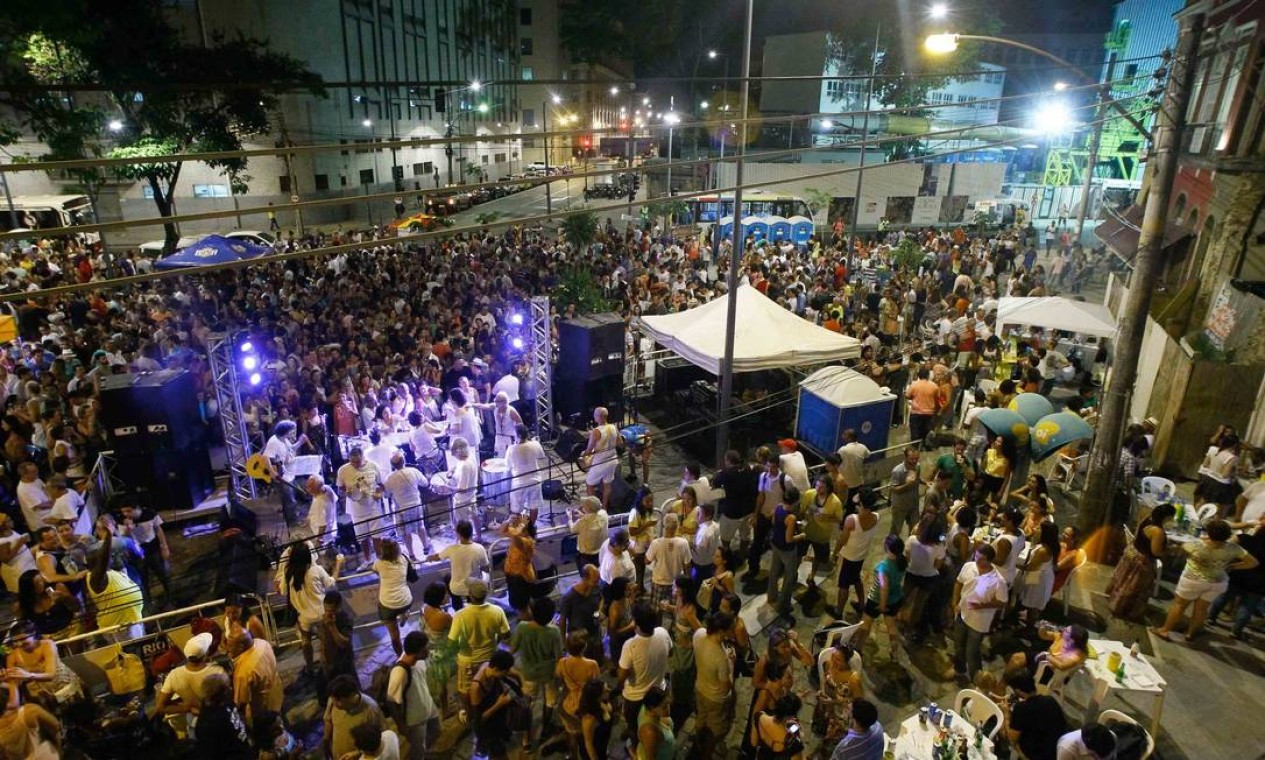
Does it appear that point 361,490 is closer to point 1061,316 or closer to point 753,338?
point 753,338

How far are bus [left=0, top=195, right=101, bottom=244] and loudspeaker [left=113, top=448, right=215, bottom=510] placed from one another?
19.7 metres

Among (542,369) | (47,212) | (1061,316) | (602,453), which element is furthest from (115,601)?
(47,212)

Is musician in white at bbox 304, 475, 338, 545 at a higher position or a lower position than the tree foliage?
lower

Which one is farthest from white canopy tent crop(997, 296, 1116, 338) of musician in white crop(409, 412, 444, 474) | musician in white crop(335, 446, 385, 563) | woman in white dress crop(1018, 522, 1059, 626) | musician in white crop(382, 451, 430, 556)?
musician in white crop(335, 446, 385, 563)

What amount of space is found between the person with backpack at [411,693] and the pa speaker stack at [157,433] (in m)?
5.66

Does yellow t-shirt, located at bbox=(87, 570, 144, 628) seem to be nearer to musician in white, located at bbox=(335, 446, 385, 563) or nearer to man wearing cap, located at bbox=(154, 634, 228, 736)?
man wearing cap, located at bbox=(154, 634, 228, 736)

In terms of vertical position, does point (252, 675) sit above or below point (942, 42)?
below

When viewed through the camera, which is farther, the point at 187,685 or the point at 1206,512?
the point at 1206,512

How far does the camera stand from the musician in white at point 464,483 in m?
8.41

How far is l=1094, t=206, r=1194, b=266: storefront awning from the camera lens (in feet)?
52.6

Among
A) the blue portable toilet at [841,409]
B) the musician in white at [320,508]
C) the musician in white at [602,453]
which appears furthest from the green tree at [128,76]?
the blue portable toilet at [841,409]

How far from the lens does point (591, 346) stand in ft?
37.5

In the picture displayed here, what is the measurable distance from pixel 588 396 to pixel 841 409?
4.03 metres

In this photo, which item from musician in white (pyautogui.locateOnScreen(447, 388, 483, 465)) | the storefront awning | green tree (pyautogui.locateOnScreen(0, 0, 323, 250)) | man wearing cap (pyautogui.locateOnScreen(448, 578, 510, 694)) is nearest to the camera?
man wearing cap (pyautogui.locateOnScreen(448, 578, 510, 694))
